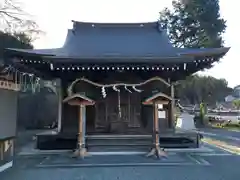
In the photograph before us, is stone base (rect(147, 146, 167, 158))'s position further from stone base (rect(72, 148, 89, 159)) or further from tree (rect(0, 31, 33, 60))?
tree (rect(0, 31, 33, 60))

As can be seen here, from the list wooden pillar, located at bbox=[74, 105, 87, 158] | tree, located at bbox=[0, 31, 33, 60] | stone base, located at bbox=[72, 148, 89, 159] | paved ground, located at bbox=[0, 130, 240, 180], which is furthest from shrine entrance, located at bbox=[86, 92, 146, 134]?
tree, located at bbox=[0, 31, 33, 60]

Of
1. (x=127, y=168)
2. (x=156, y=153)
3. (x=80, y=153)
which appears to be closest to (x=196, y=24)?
(x=156, y=153)

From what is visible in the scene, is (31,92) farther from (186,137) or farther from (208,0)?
(208,0)

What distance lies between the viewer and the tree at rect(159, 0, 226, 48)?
77.9 ft

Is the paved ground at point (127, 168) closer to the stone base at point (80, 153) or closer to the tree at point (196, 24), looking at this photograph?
the stone base at point (80, 153)

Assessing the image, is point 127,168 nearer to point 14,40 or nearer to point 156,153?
point 156,153

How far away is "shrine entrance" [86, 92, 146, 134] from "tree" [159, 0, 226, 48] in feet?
46.6

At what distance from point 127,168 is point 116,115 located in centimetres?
350

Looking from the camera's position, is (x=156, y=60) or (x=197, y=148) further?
(x=197, y=148)

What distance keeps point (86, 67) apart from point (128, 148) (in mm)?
2947

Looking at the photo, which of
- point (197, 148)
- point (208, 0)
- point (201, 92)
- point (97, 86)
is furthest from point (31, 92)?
point (201, 92)

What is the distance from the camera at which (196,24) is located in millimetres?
24531

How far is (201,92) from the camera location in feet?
117

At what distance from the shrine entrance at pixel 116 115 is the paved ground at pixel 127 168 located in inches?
69.6
